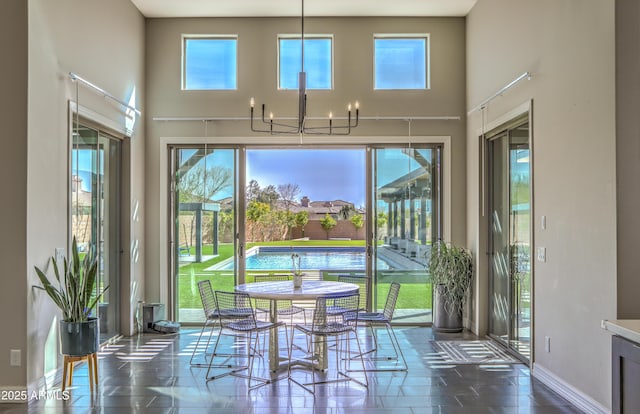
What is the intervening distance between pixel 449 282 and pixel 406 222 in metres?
1.00

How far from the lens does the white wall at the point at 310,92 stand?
19.9 ft

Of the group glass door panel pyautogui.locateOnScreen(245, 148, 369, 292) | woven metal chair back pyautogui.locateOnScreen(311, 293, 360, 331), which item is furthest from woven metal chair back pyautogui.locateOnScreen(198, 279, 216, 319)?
glass door panel pyautogui.locateOnScreen(245, 148, 369, 292)

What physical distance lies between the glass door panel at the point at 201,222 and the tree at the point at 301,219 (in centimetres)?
85

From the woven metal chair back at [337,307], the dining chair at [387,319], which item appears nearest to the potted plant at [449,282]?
the dining chair at [387,319]

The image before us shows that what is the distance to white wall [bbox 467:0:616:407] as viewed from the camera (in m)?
3.08

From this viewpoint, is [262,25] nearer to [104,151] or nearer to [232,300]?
[104,151]

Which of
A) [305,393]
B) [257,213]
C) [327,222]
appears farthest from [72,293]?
[327,222]

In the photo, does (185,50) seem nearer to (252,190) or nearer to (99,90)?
(99,90)

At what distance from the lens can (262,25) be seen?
19.9 ft

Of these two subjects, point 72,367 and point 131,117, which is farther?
point 131,117

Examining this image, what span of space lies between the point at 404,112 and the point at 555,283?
3069mm

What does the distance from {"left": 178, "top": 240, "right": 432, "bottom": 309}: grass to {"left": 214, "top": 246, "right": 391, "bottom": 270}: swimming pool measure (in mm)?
186

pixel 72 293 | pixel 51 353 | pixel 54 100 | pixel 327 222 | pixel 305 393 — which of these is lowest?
pixel 305 393

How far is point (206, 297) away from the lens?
4.63 metres
